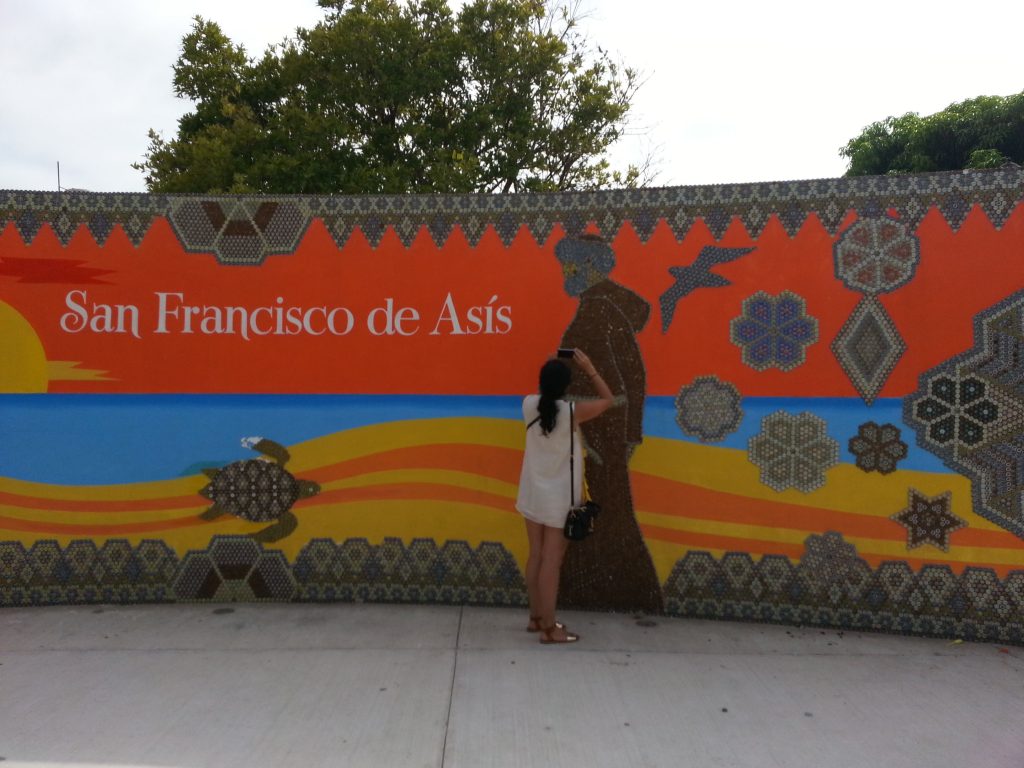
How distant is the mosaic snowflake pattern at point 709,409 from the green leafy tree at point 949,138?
23.4 meters

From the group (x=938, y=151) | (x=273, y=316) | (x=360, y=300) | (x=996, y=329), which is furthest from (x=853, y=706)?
(x=938, y=151)

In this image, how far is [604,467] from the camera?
5.57 m

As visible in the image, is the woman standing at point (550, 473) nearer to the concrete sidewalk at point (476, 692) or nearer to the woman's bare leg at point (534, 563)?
the woman's bare leg at point (534, 563)

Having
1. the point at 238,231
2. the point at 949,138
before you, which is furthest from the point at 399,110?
the point at 949,138

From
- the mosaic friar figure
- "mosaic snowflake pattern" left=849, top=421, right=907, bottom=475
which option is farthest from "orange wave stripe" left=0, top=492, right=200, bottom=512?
"mosaic snowflake pattern" left=849, top=421, right=907, bottom=475

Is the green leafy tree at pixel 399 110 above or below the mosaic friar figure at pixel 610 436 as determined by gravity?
above

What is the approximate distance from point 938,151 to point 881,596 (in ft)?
85.7

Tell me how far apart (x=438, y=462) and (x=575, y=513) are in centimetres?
127

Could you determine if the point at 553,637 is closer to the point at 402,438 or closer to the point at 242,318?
the point at 402,438

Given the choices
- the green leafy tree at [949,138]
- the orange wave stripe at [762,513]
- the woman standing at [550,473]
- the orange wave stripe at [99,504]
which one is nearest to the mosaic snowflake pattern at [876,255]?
the orange wave stripe at [762,513]

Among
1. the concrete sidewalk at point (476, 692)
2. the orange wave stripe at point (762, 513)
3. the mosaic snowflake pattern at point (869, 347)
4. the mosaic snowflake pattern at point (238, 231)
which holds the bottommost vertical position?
the concrete sidewalk at point (476, 692)

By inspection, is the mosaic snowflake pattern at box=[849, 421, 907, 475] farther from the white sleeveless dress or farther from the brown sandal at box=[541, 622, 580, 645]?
the brown sandal at box=[541, 622, 580, 645]

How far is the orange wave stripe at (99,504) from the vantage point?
5789 mm

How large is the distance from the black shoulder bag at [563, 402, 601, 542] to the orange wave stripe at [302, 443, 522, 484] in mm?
772
